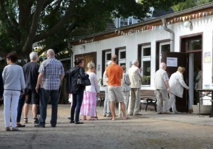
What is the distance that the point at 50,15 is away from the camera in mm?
24859

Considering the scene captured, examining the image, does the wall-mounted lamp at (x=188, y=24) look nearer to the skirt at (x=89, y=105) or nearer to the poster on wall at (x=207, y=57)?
the poster on wall at (x=207, y=57)

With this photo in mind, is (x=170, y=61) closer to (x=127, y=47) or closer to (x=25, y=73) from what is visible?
(x=127, y=47)

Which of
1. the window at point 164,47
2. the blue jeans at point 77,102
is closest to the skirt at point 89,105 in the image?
the blue jeans at point 77,102

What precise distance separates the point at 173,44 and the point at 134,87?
355cm

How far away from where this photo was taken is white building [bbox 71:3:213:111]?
1581 centimetres

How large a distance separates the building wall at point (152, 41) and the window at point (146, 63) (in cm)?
32

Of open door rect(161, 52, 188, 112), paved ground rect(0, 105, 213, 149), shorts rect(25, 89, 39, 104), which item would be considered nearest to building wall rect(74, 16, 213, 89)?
open door rect(161, 52, 188, 112)

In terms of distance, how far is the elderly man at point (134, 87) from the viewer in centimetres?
1495

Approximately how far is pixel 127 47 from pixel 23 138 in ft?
41.5

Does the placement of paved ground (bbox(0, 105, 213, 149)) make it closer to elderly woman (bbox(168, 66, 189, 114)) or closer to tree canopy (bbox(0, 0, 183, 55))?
elderly woman (bbox(168, 66, 189, 114))

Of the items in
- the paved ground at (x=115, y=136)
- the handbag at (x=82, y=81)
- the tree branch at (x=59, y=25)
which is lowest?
the paved ground at (x=115, y=136)

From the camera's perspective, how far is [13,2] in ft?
68.7

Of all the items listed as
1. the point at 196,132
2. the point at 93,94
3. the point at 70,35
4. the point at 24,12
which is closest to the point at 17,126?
the point at 93,94

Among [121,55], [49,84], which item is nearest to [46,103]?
[49,84]
